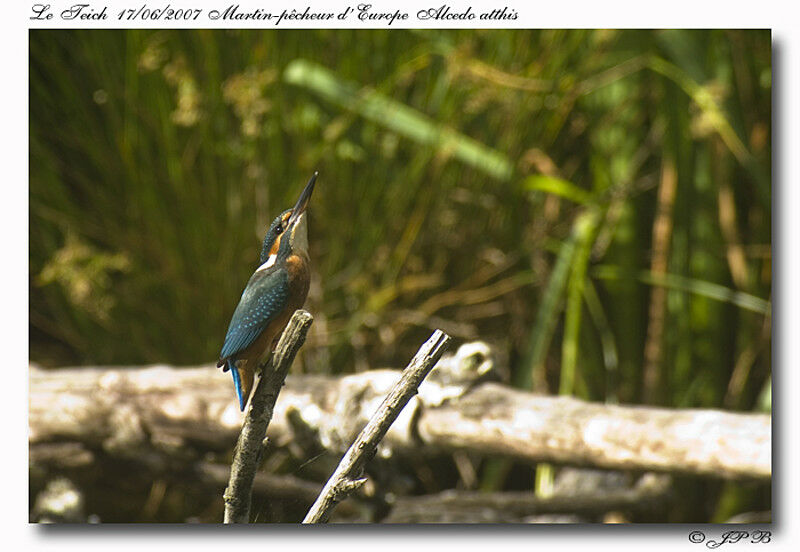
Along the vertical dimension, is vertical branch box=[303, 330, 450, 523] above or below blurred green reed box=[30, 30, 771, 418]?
below

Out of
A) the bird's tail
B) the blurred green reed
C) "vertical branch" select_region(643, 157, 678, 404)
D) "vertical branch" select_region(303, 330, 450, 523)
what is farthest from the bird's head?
"vertical branch" select_region(643, 157, 678, 404)

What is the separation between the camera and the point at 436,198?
171 centimetres

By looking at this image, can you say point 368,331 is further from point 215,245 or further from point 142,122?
point 142,122

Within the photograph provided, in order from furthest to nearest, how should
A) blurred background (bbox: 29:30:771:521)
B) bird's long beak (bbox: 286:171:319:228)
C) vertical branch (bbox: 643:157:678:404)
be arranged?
vertical branch (bbox: 643:157:678:404) < blurred background (bbox: 29:30:771:521) < bird's long beak (bbox: 286:171:319:228)

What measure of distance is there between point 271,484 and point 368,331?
20.9 inches

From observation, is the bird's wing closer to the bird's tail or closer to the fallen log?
the bird's tail

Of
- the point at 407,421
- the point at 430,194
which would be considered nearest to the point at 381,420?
the point at 407,421

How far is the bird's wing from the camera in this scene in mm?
966

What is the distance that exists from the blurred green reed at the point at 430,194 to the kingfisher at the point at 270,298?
1.78 feet

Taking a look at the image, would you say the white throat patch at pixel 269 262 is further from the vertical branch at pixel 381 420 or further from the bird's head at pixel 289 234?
the vertical branch at pixel 381 420

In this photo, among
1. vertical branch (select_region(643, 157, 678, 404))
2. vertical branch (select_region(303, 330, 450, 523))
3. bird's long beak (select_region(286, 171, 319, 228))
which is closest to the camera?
vertical branch (select_region(303, 330, 450, 523))

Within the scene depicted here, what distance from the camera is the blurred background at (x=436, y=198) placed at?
1.65m

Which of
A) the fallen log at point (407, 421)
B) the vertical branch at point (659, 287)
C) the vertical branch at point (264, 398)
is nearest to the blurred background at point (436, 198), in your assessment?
the vertical branch at point (659, 287)
